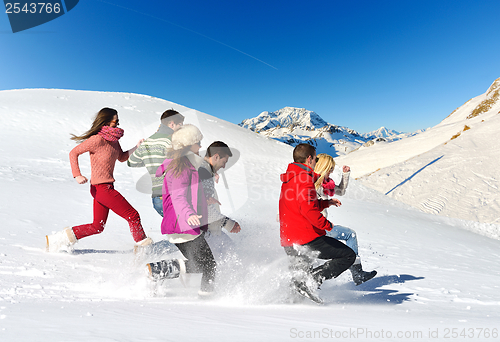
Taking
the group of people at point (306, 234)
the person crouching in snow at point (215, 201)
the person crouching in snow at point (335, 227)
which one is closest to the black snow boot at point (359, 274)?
the person crouching in snow at point (335, 227)

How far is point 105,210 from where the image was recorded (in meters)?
3.67

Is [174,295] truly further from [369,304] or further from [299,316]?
[369,304]

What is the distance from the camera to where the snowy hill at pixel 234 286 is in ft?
6.00

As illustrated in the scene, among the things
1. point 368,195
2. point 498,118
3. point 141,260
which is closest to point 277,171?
point 368,195

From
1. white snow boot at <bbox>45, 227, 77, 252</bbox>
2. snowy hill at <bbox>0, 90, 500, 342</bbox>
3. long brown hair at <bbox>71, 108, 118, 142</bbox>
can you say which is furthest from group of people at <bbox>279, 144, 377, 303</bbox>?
white snow boot at <bbox>45, 227, 77, 252</bbox>

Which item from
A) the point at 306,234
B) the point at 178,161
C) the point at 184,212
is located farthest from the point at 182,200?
the point at 306,234

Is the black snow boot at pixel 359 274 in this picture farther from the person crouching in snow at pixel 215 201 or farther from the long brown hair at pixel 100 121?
the long brown hair at pixel 100 121

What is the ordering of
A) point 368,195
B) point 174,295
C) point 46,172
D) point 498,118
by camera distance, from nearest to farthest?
1. point 174,295
2. point 46,172
3. point 368,195
4. point 498,118

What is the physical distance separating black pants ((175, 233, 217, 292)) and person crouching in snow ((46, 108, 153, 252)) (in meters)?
1.10

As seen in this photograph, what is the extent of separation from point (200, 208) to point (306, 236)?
1085 mm

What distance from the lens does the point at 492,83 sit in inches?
1657

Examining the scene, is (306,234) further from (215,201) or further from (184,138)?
(184,138)

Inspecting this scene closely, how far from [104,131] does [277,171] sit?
11.8 meters

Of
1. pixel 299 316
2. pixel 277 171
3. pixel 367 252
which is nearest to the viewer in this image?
pixel 299 316
